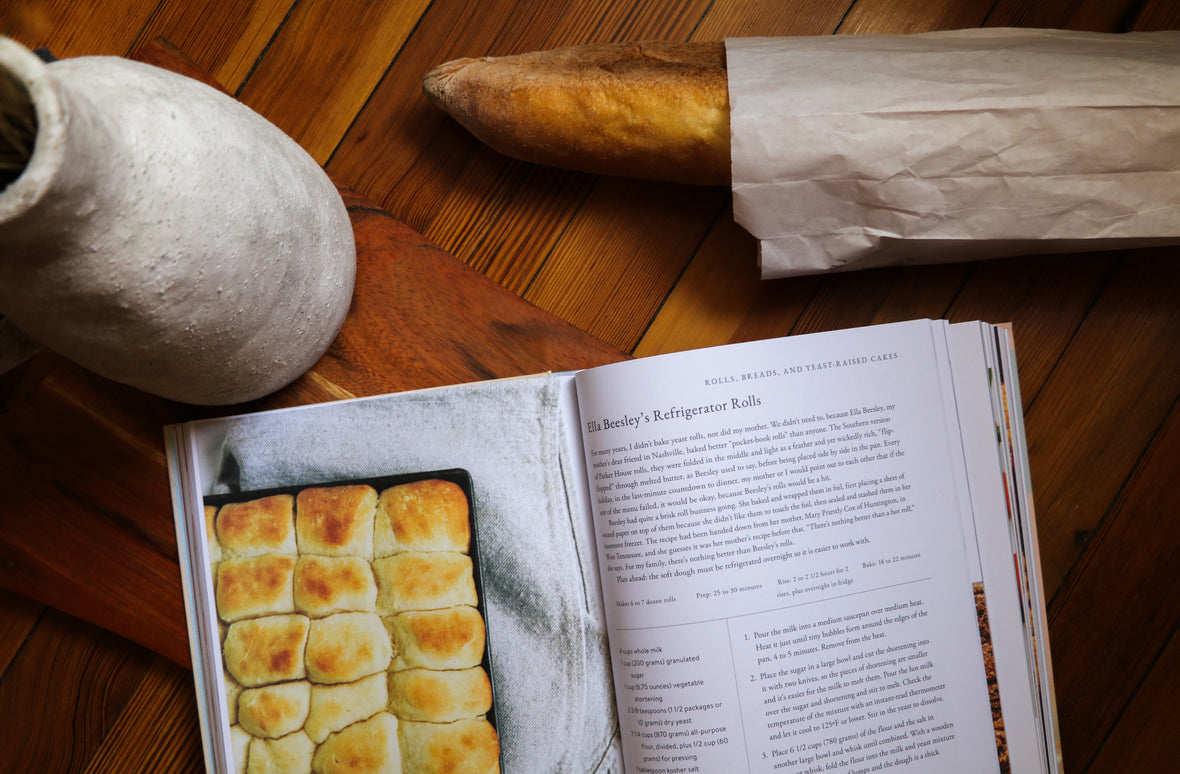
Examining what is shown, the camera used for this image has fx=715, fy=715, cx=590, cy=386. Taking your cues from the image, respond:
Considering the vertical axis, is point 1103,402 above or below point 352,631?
above

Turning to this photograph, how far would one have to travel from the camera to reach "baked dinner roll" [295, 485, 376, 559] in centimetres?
49

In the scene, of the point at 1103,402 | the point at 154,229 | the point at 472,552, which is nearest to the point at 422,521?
the point at 472,552

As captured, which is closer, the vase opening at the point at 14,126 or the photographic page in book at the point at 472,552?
the vase opening at the point at 14,126

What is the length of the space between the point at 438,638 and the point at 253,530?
0.15 meters

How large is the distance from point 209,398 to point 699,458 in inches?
12.0

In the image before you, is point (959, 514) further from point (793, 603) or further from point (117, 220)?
point (117, 220)

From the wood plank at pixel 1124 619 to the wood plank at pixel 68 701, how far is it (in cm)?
69

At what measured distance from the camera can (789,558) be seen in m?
0.47

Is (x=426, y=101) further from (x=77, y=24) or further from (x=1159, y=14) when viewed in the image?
(x=1159, y=14)

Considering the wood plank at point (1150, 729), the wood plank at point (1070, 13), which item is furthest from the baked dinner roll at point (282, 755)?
the wood plank at point (1070, 13)

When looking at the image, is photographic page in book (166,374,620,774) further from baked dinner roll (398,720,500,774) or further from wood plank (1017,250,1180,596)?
wood plank (1017,250,1180,596)

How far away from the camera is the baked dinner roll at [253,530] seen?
1.62 feet

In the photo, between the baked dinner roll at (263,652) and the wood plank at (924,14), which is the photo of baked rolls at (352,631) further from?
the wood plank at (924,14)

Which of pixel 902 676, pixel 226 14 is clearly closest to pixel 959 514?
pixel 902 676
